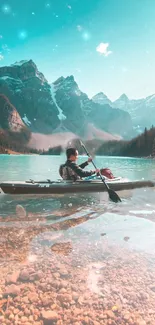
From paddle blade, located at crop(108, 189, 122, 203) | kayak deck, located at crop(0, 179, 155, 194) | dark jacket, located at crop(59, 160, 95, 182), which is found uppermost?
dark jacket, located at crop(59, 160, 95, 182)

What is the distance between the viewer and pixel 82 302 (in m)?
3.77

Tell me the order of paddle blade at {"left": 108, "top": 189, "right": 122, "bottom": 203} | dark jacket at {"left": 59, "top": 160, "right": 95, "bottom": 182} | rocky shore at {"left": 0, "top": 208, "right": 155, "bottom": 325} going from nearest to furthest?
1. rocky shore at {"left": 0, "top": 208, "right": 155, "bottom": 325}
2. paddle blade at {"left": 108, "top": 189, "right": 122, "bottom": 203}
3. dark jacket at {"left": 59, "top": 160, "right": 95, "bottom": 182}

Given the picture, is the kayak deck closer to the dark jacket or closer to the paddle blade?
the dark jacket

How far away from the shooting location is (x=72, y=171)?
45.3ft

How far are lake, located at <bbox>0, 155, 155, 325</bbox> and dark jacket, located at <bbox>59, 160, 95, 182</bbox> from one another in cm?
424

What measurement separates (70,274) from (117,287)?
945 millimetres

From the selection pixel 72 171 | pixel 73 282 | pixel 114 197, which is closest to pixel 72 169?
pixel 72 171

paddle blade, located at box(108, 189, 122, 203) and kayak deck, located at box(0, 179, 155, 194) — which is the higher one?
kayak deck, located at box(0, 179, 155, 194)

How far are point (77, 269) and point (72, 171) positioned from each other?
9157mm

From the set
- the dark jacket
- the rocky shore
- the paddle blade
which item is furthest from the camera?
the dark jacket

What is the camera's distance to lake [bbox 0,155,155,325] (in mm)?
3529

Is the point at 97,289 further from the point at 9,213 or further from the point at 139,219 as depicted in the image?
the point at 9,213

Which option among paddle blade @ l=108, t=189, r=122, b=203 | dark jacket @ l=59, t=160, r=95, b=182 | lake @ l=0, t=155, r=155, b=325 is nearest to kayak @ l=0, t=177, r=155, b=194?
dark jacket @ l=59, t=160, r=95, b=182

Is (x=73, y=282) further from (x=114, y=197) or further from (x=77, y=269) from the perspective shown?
(x=114, y=197)
